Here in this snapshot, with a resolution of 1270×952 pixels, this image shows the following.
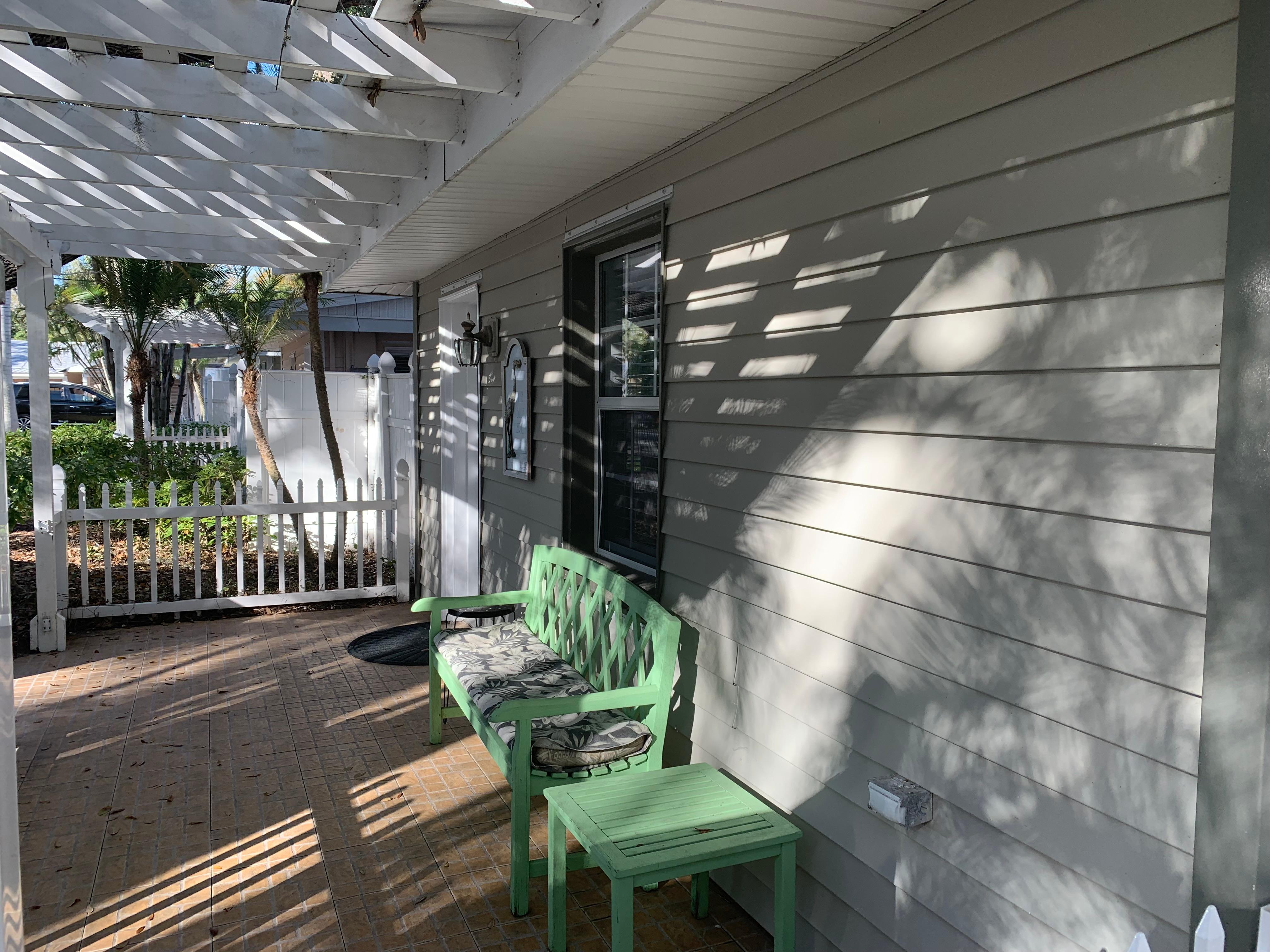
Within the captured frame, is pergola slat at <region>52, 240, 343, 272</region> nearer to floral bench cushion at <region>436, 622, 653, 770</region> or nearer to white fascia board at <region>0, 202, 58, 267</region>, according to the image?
white fascia board at <region>0, 202, 58, 267</region>

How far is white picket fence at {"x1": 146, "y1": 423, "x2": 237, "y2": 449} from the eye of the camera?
1537 centimetres

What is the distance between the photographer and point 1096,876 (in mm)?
1822

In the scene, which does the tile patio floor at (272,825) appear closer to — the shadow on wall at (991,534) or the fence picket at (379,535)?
the shadow on wall at (991,534)

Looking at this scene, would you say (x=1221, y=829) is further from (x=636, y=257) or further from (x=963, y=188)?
(x=636, y=257)

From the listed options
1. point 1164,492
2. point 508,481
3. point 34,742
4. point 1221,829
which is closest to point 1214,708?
point 1221,829

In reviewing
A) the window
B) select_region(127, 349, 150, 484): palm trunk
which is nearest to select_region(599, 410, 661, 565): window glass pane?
the window

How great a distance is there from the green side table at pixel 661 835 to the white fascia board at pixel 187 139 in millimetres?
3027

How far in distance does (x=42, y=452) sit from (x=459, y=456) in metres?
2.60

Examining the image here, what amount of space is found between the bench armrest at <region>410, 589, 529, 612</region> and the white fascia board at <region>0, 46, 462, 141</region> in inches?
81.0

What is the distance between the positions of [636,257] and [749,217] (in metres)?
1.12

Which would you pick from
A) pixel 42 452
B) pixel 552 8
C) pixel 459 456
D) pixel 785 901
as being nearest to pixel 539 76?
pixel 552 8

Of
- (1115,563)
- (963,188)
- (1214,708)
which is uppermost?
(963,188)

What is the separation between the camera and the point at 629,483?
4180mm

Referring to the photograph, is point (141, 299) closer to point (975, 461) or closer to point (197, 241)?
point (197, 241)
